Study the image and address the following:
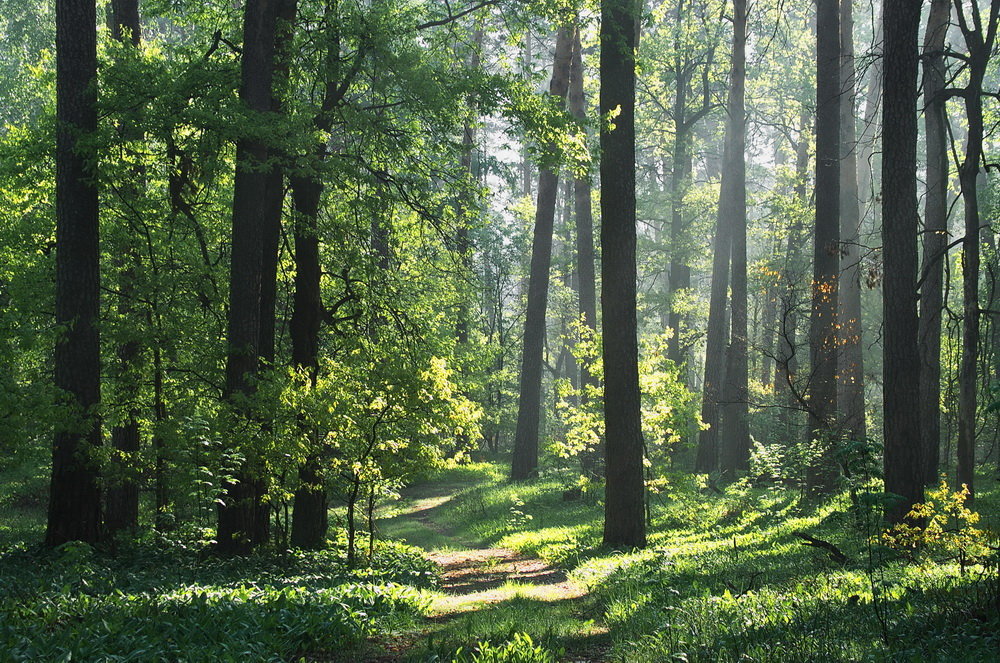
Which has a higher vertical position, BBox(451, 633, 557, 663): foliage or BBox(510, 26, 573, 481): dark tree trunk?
BBox(510, 26, 573, 481): dark tree trunk

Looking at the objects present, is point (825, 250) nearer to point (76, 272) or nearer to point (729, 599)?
point (729, 599)

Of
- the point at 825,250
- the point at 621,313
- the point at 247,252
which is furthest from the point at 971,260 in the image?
the point at 247,252

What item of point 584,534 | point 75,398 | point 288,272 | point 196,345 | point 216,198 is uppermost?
point 216,198

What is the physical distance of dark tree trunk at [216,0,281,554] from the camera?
9.80 metres

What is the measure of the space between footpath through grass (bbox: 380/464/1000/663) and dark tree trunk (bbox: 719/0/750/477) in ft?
20.3

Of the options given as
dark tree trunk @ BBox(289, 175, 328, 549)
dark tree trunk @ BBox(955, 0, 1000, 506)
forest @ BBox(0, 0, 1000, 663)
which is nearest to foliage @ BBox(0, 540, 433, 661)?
forest @ BBox(0, 0, 1000, 663)

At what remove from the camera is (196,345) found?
35.3 ft

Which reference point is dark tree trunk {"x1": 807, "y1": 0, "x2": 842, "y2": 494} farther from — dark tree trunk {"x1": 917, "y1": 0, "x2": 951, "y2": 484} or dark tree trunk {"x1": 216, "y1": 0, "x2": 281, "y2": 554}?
dark tree trunk {"x1": 216, "y1": 0, "x2": 281, "y2": 554}

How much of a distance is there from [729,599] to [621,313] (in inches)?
211

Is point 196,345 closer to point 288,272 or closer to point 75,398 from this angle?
point 75,398

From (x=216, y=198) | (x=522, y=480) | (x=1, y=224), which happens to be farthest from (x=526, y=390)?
(x=1, y=224)

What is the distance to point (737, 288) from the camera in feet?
65.8

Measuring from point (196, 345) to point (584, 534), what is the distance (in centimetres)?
691

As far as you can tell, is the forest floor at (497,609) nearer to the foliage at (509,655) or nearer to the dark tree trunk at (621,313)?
the foliage at (509,655)
